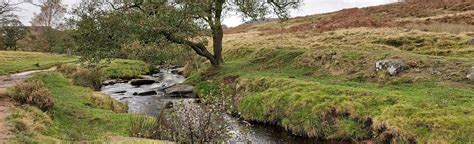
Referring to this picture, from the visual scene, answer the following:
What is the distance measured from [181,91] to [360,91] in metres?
16.2

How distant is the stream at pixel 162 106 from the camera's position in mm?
18234

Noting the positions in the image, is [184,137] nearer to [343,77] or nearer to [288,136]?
[288,136]

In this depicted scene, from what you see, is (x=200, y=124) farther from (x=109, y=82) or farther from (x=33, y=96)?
(x=109, y=82)

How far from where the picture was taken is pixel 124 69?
160 ft

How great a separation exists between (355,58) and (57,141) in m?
19.7

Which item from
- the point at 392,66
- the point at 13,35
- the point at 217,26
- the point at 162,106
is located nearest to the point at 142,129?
the point at 162,106

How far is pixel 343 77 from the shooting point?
25.4m

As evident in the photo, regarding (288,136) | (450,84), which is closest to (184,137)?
(288,136)

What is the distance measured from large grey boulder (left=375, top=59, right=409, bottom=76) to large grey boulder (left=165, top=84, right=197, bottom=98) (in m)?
13.4

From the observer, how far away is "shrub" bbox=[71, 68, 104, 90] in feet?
117

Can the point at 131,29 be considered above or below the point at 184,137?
above

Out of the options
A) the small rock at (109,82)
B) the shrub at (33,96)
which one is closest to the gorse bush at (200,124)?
the shrub at (33,96)

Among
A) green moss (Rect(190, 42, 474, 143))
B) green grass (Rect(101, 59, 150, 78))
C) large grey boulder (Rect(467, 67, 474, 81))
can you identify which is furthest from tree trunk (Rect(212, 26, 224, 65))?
large grey boulder (Rect(467, 67, 474, 81))

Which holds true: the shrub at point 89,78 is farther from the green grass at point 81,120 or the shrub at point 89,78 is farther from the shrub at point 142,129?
the shrub at point 142,129
